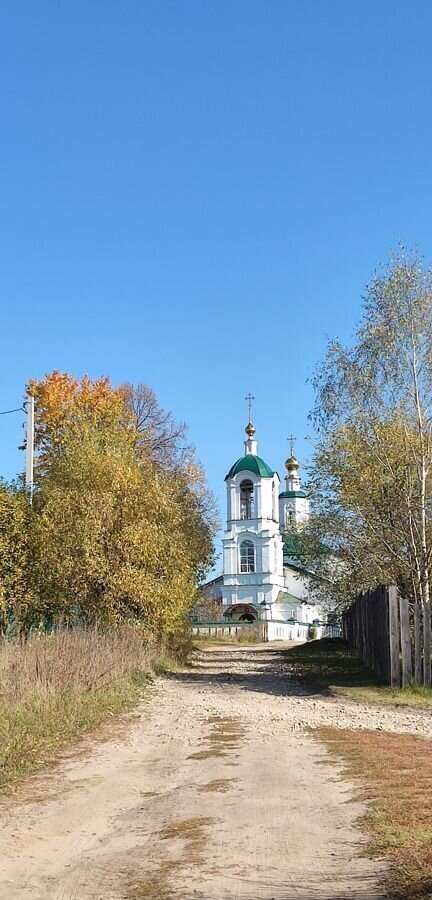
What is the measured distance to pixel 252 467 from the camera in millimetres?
75562

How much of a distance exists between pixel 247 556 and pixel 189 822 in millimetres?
72223

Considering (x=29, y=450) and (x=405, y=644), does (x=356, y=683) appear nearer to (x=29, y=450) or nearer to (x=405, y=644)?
(x=405, y=644)

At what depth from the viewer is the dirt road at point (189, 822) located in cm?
610

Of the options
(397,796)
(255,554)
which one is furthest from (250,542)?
(397,796)

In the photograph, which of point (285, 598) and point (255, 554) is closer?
point (255, 554)

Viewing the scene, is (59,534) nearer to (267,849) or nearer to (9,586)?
(9,586)

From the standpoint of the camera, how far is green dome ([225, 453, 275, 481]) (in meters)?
75.6

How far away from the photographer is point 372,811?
7.98 meters

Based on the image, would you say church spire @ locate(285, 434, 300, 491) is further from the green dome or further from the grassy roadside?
the grassy roadside

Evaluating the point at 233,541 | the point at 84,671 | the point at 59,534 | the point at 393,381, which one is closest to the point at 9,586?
the point at 59,534

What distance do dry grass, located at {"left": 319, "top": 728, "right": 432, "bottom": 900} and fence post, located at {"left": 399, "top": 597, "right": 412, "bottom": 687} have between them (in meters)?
5.83

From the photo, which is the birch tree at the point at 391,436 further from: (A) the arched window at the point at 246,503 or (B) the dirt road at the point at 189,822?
(A) the arched window at the point at 246,503

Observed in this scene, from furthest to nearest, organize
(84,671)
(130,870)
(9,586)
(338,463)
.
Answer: (338,463) < (9,586) < (84,671) < (130,870)

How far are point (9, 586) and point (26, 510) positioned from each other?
213cm
